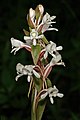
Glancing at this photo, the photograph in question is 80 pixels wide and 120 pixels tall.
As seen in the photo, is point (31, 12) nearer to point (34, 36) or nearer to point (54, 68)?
point (34, 36)

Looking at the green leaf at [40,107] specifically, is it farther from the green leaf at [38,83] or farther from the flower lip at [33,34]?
the flower lip at [33,34]

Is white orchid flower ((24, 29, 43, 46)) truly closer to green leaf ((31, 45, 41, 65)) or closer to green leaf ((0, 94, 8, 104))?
green leaf ((31, 45, 41, 65))

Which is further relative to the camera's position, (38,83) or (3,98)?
(3,98)

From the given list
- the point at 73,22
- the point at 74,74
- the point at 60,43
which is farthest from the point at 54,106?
the point at 73,22

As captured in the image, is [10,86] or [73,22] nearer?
[10,86]

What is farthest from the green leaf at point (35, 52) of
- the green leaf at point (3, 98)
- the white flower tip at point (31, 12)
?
the green leaf at point (3, 98)

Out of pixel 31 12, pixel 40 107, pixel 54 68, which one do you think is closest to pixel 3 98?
pixel 54 68

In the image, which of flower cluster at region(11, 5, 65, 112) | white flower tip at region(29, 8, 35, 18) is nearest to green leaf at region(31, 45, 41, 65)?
flower cluster at region(11, 5, 65, 112)

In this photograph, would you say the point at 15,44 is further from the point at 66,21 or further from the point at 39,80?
the point at 66,21

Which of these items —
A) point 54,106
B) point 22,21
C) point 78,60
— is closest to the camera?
point 54,106
